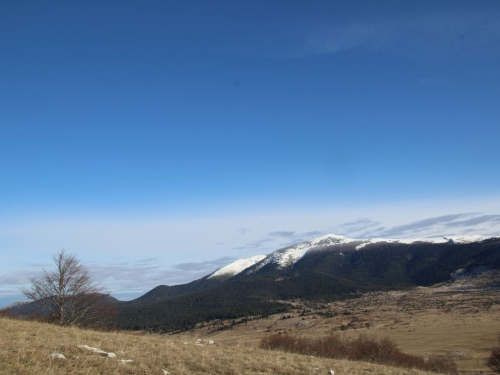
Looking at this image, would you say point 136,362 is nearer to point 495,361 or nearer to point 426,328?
point 495,361

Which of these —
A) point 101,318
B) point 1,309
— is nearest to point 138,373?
point 101,318

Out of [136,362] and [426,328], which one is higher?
[136,362]

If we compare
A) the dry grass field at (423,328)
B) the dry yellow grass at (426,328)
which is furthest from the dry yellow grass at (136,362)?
the dry yellow grass at (426,328)

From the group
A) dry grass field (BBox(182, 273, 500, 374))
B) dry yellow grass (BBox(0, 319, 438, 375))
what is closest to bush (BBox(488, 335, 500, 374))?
dry grass field (BBox(182, 273, 500, 374))

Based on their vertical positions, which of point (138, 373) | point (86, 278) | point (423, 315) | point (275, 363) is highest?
point (86, 278)

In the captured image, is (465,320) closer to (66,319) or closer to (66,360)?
(66,319)

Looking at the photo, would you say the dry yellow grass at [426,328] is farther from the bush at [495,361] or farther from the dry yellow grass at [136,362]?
the dry yellow grass at [136,362]

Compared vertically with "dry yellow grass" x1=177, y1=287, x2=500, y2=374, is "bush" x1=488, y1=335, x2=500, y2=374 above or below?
above

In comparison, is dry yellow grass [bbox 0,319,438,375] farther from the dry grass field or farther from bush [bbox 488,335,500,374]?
bush [bbox 488,335,500,374]

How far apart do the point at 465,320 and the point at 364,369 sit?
3497 inches

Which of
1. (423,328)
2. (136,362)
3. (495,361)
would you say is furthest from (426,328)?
(136,362)

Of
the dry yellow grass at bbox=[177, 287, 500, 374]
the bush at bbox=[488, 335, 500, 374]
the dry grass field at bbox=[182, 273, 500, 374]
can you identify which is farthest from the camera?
the dry grass field at bbox=[182, 273, 500, 374]

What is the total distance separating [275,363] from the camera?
46.2 ft

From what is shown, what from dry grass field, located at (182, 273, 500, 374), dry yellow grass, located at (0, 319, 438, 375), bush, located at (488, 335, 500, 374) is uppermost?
dry yellow grass, located at (0, 319, 438, 375)
